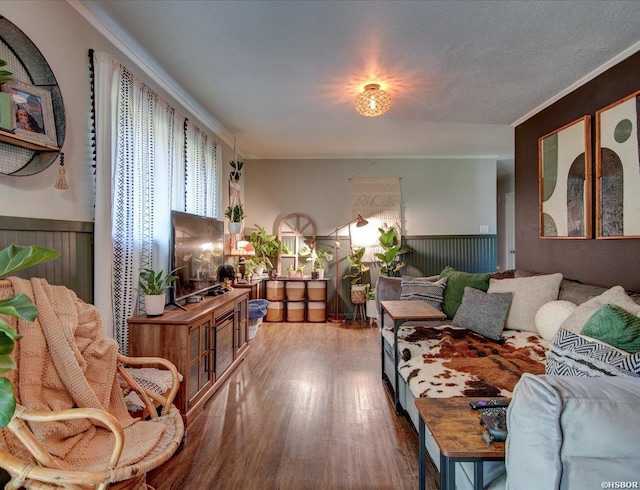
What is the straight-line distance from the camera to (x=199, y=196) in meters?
3.64

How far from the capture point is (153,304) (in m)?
2.42

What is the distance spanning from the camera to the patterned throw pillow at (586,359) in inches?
56.9

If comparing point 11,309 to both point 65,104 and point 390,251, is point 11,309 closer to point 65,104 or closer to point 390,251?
point 65,104

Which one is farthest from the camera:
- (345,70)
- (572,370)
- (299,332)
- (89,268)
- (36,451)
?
(299,332)

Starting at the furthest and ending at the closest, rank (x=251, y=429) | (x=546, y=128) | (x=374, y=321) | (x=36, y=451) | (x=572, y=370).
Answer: (x=374, y=321) < (x=546, y=128) < (x=251, y=429) < (x=572, y=370) < (x=36, y=451)

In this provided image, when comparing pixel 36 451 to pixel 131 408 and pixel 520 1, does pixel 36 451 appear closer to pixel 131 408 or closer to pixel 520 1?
pixel 131 408

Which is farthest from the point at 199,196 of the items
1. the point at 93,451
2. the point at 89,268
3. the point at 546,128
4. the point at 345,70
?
the point at 546,128

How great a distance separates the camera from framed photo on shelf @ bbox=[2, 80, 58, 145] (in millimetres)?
1573

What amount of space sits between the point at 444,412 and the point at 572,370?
74 cm

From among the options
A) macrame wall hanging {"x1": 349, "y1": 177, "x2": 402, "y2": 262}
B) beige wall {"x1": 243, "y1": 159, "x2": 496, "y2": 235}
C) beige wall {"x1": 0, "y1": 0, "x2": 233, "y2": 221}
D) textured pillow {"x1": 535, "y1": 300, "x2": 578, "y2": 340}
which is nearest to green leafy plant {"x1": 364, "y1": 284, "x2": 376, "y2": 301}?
macrame wall hanging {"x1": 349, "y1": 177, "x2": 402, "y2": 262}

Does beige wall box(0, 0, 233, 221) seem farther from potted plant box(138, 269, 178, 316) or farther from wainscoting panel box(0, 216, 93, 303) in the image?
potted plant box(138, 269, 178, 316)

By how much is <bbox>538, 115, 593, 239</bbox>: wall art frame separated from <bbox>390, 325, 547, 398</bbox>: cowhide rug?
3.61 ft

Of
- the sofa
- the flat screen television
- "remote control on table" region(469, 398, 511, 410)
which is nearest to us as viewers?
the sofa

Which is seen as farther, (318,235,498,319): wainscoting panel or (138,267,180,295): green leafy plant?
(318,235,498,319): wainscoting panel
